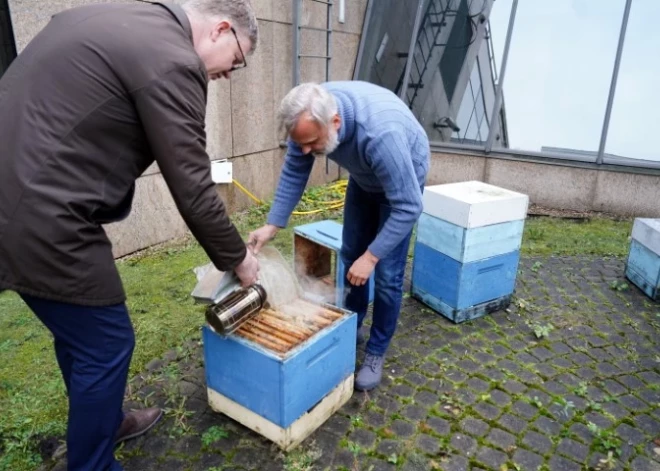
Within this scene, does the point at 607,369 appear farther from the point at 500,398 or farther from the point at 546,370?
the point at 500,398

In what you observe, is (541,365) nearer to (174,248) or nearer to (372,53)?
(174,248)

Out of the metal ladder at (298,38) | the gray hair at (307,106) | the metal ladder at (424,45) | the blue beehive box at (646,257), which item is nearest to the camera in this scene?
the gray hair at (307,106)

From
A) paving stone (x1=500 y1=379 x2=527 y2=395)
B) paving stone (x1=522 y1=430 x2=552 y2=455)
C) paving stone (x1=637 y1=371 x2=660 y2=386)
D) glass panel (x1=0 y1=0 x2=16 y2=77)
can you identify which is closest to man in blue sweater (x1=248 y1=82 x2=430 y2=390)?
paving stone (x1=500 y1=379 x2=527 y2=395)

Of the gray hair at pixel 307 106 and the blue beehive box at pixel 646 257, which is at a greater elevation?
the gray hair at pixel 307 106

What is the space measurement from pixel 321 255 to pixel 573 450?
2.29 m

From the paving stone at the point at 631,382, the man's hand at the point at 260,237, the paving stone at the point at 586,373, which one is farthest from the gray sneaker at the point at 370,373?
the paving stone at the point at 631,382

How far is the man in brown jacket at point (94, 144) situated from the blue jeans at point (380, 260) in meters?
1.25

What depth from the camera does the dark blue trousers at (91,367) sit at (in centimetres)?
187

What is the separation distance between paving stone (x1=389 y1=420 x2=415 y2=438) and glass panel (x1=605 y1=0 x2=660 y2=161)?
5.62m

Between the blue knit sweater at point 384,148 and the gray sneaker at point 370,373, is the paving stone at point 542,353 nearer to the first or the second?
the gray sneaker at point 370,373

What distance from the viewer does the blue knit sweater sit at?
2.46 m

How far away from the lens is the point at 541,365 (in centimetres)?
334

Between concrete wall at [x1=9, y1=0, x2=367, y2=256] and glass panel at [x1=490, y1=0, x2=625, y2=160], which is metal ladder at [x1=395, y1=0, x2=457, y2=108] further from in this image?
concrete wall at [x1=9, y1=0, x2=367, y2=256]

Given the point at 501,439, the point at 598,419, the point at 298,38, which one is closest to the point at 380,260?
the point at 501,439
